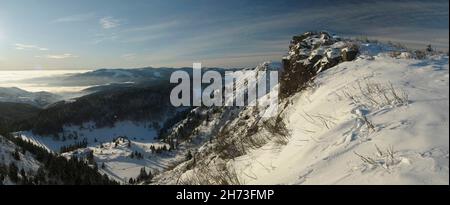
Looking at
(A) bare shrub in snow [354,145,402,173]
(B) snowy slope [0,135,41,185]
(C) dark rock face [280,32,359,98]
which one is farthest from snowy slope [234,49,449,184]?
(B) snowy slope [0,135,41,185]

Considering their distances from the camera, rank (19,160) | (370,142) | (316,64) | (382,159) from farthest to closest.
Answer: (19,160) < (316,64) < (370,142) < (382,159)

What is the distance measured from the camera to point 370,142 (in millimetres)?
6441

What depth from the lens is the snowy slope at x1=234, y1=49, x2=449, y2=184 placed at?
534 cm

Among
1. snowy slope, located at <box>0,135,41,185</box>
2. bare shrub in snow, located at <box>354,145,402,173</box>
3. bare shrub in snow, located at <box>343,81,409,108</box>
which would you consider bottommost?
snowy slope, located at <box>0,135,41,185</box>

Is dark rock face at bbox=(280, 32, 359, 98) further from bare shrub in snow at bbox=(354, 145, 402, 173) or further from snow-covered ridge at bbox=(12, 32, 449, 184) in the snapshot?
bare shrub in snow at bbox=(354, 145, 402, 173)

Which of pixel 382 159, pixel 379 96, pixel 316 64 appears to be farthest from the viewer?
pixel 316 64

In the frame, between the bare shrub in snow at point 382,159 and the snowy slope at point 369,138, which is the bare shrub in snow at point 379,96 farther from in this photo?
the bare shrub in snow at point 382,159

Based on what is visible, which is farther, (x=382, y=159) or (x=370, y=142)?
(x=370, y=142)

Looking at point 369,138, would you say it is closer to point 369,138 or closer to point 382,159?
point 369,138

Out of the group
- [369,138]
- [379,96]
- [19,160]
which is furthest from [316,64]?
[19,160]

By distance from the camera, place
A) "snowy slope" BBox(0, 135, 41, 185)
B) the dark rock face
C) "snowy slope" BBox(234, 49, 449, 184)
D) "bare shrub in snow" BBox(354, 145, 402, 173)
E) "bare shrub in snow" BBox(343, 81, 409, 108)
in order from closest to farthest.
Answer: "snowy slope" BBox(234, 49, 449, 184) < "bare shrub in snow" BBox(354, 145, 402, 173) < "bare shrub in snow" BBox(343, 81, 409, 108) < the dark rock face < "snowy slope" BBox(0, 135, 41, 185)

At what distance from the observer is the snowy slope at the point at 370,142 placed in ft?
17.5

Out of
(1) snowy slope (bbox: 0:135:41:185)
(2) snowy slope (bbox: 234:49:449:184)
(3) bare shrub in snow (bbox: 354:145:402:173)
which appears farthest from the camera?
(1) snowy slope (bbox: 0:135:41:185)

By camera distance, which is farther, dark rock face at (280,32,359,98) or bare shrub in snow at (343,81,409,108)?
dark rock face at (280,32,359,98)
